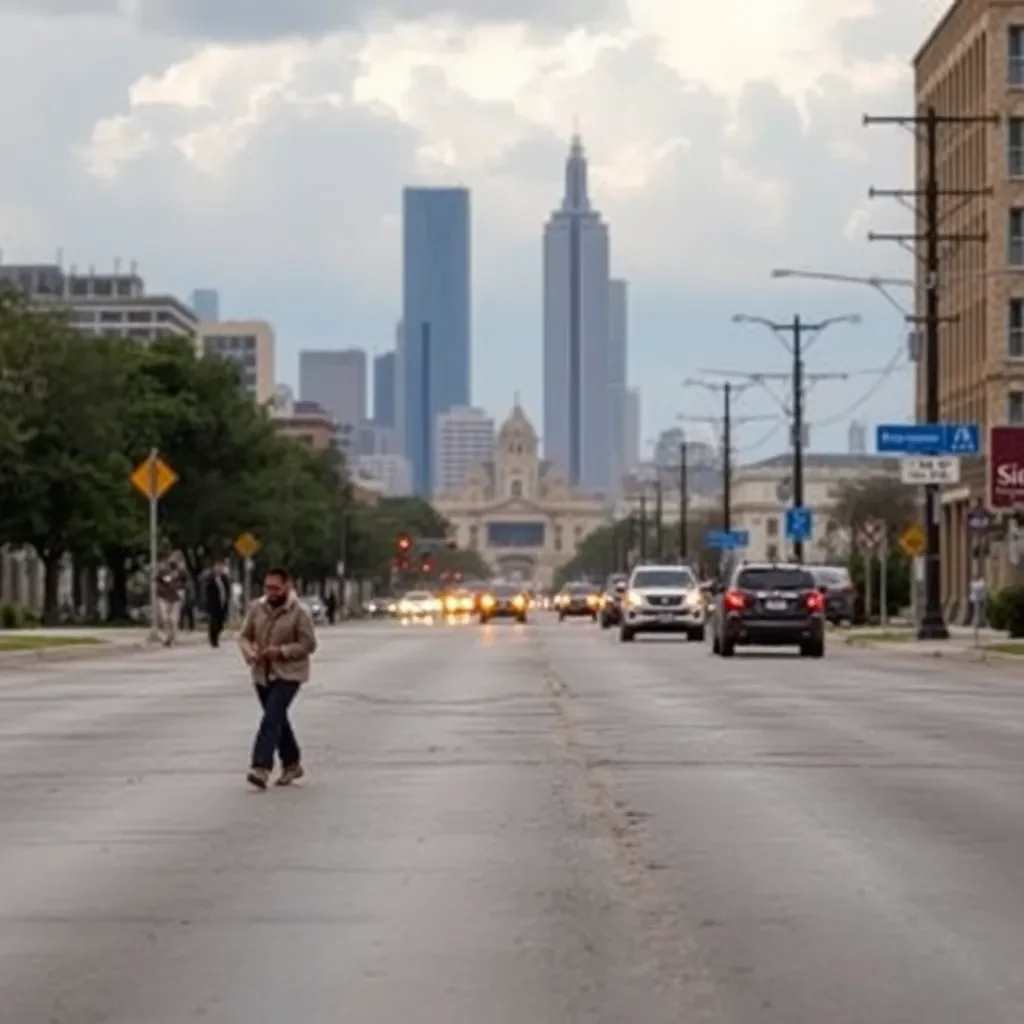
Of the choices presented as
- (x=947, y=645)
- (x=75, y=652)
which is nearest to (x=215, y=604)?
(x=75, y=652)

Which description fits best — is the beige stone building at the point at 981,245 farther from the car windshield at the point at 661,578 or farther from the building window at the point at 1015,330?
the car windshield at the point at 661,578

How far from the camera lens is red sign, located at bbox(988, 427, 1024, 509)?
55406 millimetres

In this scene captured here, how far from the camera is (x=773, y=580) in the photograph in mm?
57125

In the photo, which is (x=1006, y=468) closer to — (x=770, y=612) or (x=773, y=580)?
(x=773, y=580)

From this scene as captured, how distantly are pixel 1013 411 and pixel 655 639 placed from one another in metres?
30.2

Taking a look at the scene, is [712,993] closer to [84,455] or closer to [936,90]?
[84,455]

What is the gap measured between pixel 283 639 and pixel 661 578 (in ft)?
156

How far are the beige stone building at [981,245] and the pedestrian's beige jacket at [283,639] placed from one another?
233 feet

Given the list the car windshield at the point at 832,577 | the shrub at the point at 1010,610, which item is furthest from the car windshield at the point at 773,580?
the car windshield at the point at 832,577

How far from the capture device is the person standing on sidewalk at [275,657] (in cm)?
2316

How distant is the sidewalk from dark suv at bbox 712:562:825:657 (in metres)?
2.35

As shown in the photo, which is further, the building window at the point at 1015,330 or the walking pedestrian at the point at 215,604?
the building window at the point at 1015,330

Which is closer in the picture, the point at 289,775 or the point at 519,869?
the point at 519,869

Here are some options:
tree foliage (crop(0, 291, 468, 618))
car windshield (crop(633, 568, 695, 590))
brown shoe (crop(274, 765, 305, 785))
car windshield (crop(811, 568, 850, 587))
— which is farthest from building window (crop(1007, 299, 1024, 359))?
brown shoe (crop(274, 765, 305, 785))
